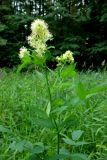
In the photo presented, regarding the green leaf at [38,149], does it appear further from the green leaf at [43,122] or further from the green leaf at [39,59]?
the green leaf at [39,59]

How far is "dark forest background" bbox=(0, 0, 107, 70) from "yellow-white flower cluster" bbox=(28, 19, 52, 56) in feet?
32.8

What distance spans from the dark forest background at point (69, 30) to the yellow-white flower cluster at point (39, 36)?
10.0 metres

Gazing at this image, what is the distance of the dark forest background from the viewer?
12.0 m

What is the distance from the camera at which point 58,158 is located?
1.86 m

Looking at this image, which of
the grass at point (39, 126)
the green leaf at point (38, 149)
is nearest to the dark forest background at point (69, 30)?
the grass at point (39, 126)

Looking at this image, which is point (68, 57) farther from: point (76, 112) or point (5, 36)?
point (5, 36)

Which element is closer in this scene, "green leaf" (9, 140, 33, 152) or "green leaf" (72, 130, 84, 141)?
"green leaf" (9, 140, 33, 152)

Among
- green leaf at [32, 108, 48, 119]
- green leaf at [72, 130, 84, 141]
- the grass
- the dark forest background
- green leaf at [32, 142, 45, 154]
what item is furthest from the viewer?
the dark forest background

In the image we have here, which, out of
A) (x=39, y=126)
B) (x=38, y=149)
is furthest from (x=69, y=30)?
(x=38, y=149)

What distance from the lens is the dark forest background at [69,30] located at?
1201cm

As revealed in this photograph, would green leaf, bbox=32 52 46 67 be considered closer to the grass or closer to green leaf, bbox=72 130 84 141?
green leaf, bbox=72 130 84 141

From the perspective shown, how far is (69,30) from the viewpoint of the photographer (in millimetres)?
12734

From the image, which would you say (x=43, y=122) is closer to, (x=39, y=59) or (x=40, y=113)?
(x=40, y=113)

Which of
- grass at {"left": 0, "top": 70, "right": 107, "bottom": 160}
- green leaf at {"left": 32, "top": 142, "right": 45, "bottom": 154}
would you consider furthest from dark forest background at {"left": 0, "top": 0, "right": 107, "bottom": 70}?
green leaf at {"left": 32, "top": 142, "right": 45, "bottom": 154}
